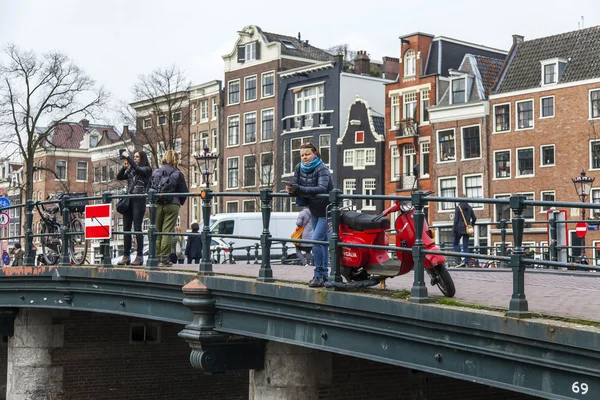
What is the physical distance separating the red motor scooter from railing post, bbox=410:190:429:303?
341 millimetres

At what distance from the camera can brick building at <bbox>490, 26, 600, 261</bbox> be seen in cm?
4000

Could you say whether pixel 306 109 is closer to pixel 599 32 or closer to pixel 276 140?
pixel 276 140

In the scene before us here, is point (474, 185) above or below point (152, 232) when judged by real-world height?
above

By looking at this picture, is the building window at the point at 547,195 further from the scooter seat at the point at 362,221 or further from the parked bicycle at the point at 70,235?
the scooter seat at the point at 362,221

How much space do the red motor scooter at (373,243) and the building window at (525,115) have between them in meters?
34.7

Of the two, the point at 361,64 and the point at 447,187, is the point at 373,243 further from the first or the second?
the point at 361,64

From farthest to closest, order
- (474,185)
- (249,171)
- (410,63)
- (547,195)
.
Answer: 1. (249,171)
2. (410,63)
3. (474,185)
4. (547,195)

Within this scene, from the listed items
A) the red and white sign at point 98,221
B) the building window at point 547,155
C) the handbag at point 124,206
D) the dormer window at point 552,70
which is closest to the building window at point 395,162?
the building window at point 547,155

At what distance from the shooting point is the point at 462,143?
4403cm

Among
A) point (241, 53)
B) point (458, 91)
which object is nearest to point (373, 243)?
point (458, 91)

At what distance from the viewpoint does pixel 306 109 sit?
166 ft

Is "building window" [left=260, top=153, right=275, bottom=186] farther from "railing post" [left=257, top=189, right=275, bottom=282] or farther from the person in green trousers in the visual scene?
"railing post" [left=257, top=189, right=275, bottom=282]

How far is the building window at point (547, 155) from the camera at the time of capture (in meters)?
41.2

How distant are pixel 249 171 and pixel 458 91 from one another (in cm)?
1282
